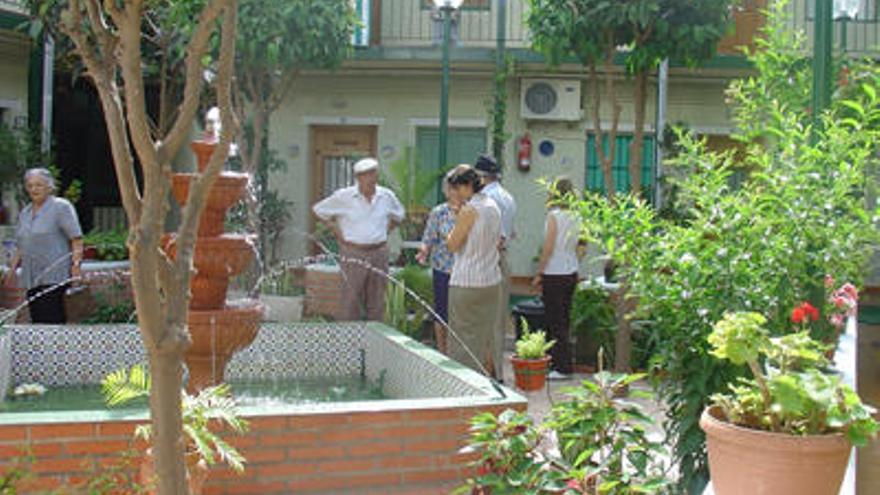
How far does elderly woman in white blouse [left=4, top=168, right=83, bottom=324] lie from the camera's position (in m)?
8.23

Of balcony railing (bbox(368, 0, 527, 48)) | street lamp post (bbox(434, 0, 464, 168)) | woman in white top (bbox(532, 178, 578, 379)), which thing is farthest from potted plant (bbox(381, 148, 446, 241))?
woman in white top (bbox(532, 178, 578, 379))

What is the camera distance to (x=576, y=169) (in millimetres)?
15102

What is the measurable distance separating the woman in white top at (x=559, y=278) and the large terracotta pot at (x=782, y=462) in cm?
502

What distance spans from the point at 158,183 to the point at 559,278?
6229 millimetres

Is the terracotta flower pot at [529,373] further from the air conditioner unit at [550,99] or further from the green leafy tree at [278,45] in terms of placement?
the air conditioner unit at [550,99]

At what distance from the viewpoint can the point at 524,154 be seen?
49.0 feet

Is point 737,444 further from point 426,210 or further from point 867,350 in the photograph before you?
point 426,210

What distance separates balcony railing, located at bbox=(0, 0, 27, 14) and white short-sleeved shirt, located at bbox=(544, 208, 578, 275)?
798 centimetres

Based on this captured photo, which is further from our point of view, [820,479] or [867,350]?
[867,350]

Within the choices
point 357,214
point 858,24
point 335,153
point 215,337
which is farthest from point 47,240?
point 858,24

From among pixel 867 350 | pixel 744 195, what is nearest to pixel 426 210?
pixel 867 350

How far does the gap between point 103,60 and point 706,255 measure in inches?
100

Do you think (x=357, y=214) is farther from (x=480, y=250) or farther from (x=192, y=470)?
(x=192, y=470)

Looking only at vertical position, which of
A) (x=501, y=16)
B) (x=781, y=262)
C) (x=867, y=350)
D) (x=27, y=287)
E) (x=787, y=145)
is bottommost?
(x=867, y=350)
